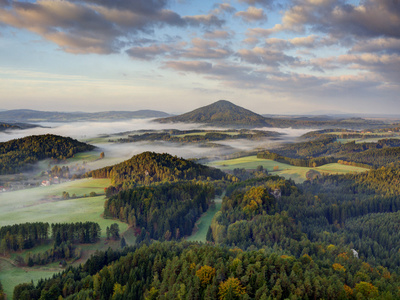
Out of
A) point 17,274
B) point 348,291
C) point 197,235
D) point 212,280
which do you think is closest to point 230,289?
point 212,280

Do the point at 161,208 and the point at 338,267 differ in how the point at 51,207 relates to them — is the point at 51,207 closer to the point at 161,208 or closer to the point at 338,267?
the point at 161,208

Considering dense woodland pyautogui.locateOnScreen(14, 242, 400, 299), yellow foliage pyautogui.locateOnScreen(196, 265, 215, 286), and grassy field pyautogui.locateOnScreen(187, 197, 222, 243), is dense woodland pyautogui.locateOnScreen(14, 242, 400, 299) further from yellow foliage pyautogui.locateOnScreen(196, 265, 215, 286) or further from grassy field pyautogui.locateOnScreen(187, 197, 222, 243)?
grassy field pyautogui.locateOnScreen(187, 197, 222, 243)

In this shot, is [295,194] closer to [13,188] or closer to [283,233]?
[283,233]

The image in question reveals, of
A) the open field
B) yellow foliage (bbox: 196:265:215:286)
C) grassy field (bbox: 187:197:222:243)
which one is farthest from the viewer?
the open field

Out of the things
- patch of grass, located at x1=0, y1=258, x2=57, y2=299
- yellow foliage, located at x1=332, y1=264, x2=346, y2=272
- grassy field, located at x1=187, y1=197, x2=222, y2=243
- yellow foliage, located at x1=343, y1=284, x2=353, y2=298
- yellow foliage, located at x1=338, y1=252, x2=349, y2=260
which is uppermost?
yellow foliage, located at x1=343, y1=284, x2=353, y2=298

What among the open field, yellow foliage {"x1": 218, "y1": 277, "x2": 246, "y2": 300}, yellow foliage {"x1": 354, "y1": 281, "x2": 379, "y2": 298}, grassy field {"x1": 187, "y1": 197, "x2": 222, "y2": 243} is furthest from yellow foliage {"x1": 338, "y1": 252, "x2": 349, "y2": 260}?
the open field

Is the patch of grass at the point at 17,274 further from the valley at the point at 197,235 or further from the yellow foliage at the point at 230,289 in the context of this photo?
the yellow foliage at the point at 230,289

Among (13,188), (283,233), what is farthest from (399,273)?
(13,188)
